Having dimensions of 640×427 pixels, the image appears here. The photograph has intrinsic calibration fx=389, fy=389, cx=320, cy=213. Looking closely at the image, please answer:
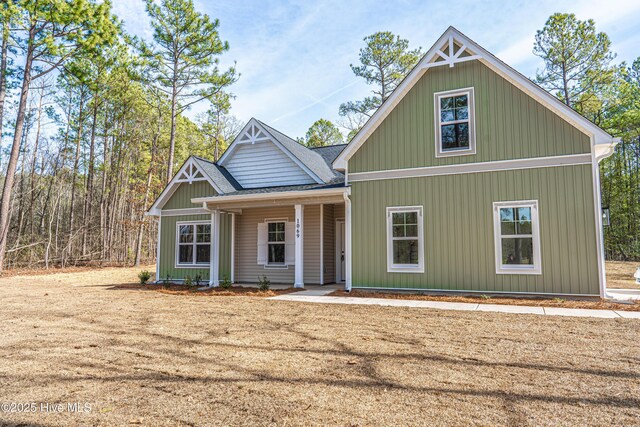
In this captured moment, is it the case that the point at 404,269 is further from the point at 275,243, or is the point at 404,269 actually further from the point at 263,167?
the point at 263,167

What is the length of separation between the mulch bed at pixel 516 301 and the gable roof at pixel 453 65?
342cm

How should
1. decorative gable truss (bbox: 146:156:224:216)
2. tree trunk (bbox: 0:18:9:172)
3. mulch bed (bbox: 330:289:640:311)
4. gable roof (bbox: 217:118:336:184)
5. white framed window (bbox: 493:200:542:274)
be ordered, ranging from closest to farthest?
mulch bed (bbox: 330:289:640:311) < white framed window (bbox: 493:200:542:274) < gable roof (bbox: 217:118:336:184) < decorative gable truss (bbox: 146:156:224:216) < tree trunk (bbox: 0:18:9:172)

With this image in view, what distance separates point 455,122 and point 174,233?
32.5 ft

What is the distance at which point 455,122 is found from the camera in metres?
9.95

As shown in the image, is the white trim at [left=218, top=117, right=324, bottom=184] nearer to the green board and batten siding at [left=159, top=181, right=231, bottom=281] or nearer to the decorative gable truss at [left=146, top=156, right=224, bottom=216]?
the decorative gable truss at [left=146, top=156, right=224, bottom=216]

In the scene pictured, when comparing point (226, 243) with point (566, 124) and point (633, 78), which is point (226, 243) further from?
point (633, 78)

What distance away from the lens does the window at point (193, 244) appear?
13367 mm

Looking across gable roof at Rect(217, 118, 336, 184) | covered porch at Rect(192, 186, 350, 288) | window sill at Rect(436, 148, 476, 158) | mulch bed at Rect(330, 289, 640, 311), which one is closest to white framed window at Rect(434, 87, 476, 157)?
window sill at Rect(436, 148, 476, 158)

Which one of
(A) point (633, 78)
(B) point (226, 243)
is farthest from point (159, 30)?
(A) point (633, 78)

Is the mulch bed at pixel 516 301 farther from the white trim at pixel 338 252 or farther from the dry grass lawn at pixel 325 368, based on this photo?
the white trim at pixel 338 252

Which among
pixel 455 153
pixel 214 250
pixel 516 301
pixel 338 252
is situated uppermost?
pixel 455 153

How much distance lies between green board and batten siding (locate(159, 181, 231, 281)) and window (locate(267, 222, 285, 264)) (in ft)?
4.41

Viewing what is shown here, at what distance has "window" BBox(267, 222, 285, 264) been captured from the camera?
13.1 meters

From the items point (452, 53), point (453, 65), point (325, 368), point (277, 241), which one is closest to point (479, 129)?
point (453, 65)
